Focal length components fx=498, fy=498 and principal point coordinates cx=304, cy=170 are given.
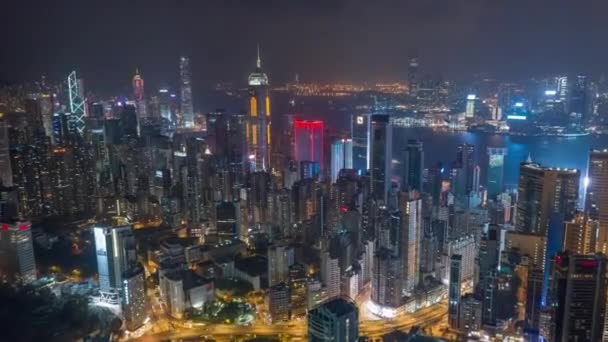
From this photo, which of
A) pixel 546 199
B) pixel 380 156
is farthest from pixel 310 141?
pixel 546 199

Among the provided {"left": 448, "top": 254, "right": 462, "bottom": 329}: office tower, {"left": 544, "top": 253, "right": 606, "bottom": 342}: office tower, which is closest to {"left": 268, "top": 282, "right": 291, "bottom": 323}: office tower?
{"left": 448, "top": 254, "right": 462, "bottom": 329}: office tower

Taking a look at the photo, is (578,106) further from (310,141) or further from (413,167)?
(310,141)

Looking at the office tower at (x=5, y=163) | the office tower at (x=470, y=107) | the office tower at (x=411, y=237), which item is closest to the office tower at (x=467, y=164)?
the office tower at (x=411, y=237)

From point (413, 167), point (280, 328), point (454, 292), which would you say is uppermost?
point (413, 167)

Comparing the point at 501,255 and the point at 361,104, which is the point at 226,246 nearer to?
the point at 501,255

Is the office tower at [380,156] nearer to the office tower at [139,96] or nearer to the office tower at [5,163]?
the office tower at [139,96]

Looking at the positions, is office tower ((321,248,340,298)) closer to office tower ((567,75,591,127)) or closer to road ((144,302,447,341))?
road ((144,302,447,341))
